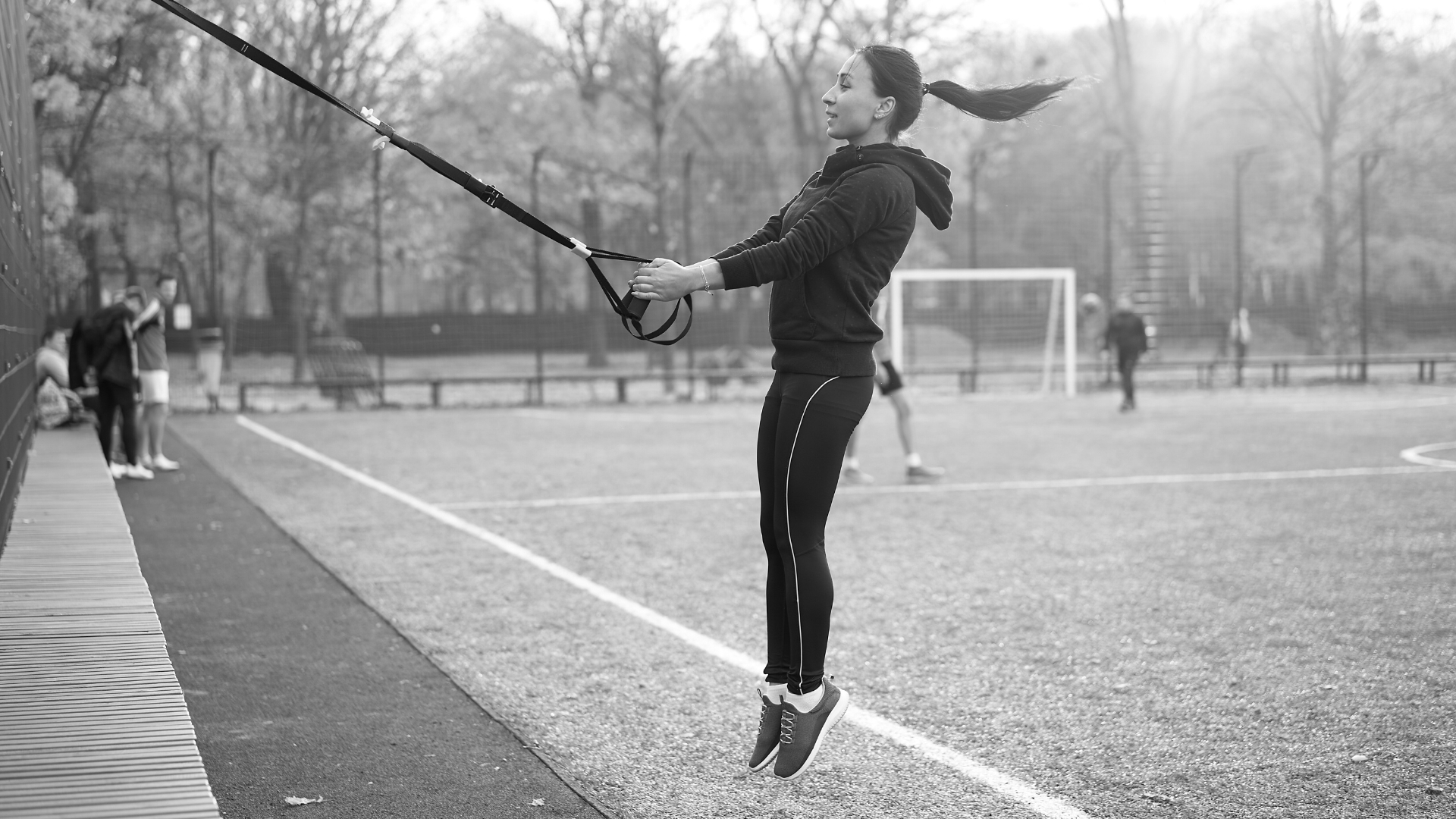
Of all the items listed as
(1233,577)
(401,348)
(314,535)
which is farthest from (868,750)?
(401,348)

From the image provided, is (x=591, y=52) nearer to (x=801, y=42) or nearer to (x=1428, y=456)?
(x=801, y=42)

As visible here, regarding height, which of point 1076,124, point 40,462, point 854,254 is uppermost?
point 1076,124

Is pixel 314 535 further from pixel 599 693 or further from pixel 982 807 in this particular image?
pixel 982 807

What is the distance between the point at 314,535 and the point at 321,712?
13.8 ft

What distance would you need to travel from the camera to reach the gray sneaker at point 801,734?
395 centimetres

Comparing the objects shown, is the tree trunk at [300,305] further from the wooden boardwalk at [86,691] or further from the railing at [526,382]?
the wooden boardwalk at [86,691]

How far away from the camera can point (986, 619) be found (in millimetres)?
6250

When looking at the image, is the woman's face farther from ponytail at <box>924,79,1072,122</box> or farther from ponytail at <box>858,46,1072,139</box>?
ponytail at <box>924,79,1072,122</box>

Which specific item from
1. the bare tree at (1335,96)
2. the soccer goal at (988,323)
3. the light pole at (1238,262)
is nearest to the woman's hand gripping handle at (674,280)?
the soccer goal at (988,323)

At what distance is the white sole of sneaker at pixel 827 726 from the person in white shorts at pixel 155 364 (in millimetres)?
9589

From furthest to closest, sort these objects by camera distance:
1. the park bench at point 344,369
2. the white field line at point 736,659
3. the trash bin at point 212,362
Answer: the park bench at point 344,369, the trash bin at point 212,362, the white field line at point 736,659

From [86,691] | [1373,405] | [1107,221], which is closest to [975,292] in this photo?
[1107,221]

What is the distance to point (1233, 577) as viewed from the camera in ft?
23.5

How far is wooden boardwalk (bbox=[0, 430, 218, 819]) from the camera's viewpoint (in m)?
2.82
